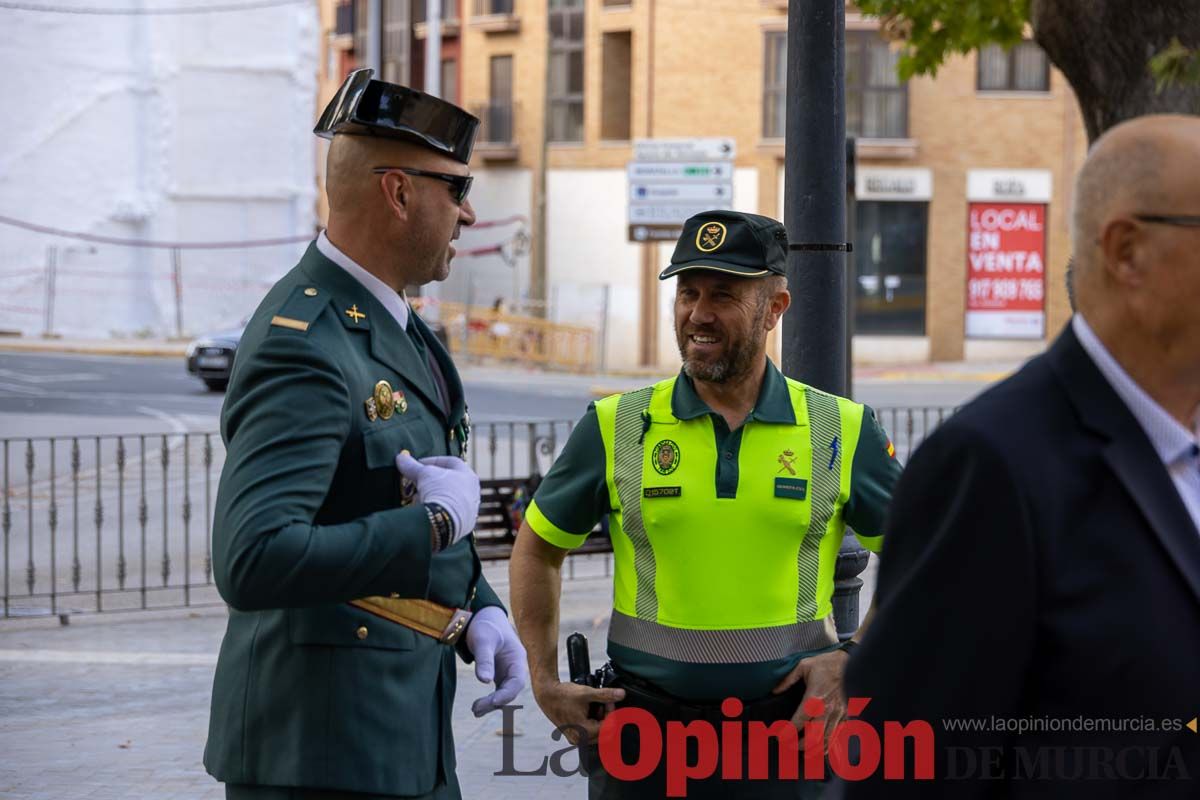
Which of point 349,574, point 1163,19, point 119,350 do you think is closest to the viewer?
point 349,574

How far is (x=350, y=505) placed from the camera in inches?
→ 130

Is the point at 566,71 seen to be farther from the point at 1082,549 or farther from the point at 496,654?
the point at 1082,549

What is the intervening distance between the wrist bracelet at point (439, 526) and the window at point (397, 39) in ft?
143

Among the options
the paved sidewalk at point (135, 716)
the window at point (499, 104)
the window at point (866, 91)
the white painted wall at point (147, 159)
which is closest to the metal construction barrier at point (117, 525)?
the paved sidewalk at point (135, 716)

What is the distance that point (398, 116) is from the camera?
350 centimetres

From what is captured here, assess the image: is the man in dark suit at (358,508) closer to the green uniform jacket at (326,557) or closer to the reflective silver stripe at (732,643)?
the green uniform jacket at (326,557)

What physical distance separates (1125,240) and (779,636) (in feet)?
6.32

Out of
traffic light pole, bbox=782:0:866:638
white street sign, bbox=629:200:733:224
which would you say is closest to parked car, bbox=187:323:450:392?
white street sign, bbox=629:200:733:224

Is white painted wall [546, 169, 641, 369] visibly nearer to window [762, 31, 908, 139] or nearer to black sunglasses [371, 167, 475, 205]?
window [762, 31, 908, 139]

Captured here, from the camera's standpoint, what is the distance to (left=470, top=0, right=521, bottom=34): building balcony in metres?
42.3

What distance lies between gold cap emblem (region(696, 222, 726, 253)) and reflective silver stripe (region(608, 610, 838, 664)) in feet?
2.89

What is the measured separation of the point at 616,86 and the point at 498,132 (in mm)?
3264

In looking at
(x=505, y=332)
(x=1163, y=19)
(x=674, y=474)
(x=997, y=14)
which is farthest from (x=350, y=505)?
(x=505, y=332)

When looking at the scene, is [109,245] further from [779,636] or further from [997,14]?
[779,636]
